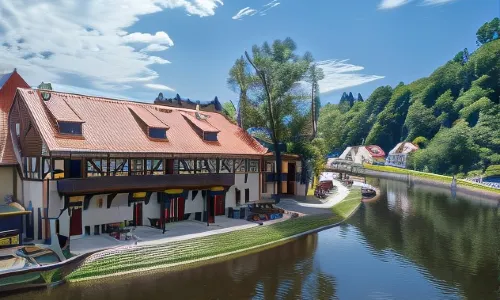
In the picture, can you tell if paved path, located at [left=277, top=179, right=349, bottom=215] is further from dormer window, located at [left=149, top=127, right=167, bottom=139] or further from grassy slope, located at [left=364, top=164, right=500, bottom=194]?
grassy slope, located at [left=364, top=164, right=500, bottom=194]

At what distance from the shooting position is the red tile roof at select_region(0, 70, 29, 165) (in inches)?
1106

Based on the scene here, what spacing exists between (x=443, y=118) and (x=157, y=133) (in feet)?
337

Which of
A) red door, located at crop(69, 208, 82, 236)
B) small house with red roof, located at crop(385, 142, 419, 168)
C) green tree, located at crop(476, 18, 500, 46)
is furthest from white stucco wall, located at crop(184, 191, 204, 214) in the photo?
green tree, located at crop(476, 18, 500, 46)

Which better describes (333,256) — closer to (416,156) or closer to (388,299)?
(388,299)

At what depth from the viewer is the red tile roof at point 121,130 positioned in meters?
27.0

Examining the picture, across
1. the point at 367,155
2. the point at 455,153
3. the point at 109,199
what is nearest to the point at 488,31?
the point at 367,155

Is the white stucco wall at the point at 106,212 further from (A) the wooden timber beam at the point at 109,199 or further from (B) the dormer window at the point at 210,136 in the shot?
(B) the dormer window at the point at 210,136

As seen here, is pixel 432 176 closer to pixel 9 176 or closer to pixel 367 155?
pixel 367 155

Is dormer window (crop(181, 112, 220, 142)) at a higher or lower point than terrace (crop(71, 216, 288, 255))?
higher

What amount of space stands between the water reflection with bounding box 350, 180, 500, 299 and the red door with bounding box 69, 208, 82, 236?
22.8m

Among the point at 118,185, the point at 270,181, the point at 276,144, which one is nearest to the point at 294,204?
the point at 270,181

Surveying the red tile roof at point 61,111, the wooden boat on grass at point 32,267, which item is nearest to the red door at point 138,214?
the wooden boat on grass at point 32,267

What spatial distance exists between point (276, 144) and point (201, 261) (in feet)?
72.9

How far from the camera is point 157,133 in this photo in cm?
3275
